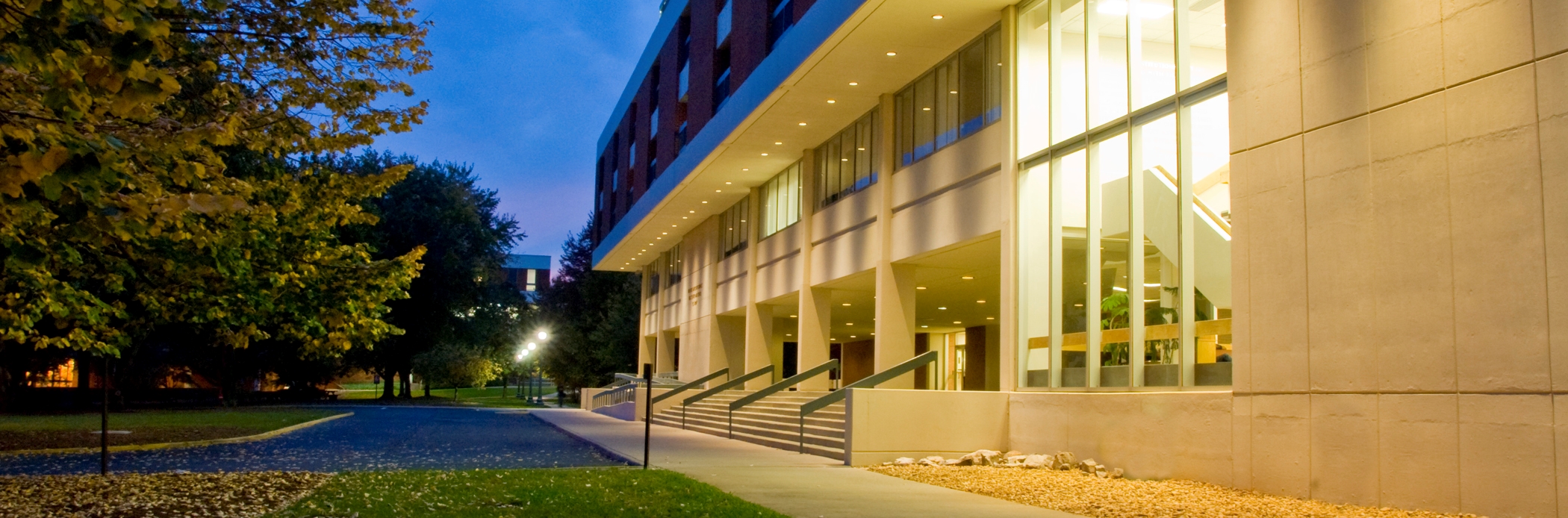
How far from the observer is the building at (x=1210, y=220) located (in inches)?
368

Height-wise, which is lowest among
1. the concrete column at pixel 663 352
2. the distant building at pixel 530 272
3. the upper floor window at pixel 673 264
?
the concrete column at pixel 663 352

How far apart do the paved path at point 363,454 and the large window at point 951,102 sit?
26.7 ft

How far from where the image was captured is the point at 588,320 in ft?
218

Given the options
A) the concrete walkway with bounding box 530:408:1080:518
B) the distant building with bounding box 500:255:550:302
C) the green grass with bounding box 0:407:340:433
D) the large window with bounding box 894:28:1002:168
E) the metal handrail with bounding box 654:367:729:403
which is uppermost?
the distant building with bounding box 500:255:550:302

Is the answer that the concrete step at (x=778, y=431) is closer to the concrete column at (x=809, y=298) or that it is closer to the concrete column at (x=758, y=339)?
the concrete column at (x=809, y=298)

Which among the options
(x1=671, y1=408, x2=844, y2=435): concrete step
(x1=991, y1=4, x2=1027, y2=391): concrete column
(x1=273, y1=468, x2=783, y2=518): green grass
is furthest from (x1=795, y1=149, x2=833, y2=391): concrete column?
(x1=273, y1=468, x2=783, y2=518): green grass

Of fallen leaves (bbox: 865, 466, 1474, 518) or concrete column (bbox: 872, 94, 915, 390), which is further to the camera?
concrete column (bbox: 872, 94, 915, 390)

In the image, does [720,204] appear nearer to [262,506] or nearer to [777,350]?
[777,350]

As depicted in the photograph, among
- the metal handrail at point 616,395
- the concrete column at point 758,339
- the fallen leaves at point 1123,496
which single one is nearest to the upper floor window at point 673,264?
the metal handrail at point 616,395

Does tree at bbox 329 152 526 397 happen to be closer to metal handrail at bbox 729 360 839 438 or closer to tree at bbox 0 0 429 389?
metal handrail at bbox 729 360 839 438

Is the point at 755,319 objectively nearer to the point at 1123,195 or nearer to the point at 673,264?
the point at 673,264

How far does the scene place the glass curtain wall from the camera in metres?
13.6

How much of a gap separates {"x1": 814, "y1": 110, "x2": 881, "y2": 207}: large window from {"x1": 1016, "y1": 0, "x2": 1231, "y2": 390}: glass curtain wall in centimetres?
669

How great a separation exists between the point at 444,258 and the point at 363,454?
123ft
